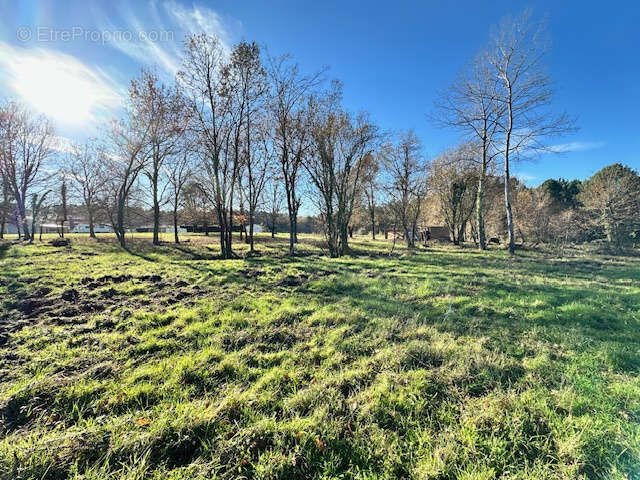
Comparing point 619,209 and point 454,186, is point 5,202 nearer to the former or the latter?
point 454,186

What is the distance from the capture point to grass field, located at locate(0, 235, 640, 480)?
2078 mm

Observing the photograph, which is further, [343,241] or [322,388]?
[343,241]

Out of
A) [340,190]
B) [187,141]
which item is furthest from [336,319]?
[187,141]

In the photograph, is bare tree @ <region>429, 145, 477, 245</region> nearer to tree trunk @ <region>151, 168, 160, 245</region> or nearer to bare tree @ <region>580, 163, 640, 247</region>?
bare tree @ <region>580, 163, 640, 247</region>

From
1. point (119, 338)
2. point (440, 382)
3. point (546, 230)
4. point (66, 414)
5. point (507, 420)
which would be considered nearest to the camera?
point (507, 420)

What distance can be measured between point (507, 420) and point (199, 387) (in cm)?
337

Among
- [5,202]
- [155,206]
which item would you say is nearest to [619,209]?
[155,206]

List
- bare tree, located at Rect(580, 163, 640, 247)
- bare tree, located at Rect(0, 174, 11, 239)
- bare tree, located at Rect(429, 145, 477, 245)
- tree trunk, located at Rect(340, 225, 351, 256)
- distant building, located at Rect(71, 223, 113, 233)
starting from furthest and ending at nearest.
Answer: distant building, located at Rect(71, 223, 113, 233)
bare tree, located at Rect(429, 145, 477, 245)
bare tree, located at Rect(0, 174, 11, 239)
bare tree, located at Rect(580, 163, 640, 247)
tree trunk, located at Rect(340, 225, 351, 256)

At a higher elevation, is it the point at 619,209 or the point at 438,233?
the point at 619,209

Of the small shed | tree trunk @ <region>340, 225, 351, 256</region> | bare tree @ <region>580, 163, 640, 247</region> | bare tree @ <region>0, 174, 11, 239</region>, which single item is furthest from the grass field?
the small shed

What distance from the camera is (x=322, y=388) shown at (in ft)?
9.78

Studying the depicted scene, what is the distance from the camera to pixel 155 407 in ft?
8.79

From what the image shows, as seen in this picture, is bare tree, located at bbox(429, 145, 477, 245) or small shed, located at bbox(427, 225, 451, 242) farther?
small shed, located at bbox(427, 225, 451, 242)

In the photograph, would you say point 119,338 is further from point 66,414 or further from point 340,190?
point 340,190
